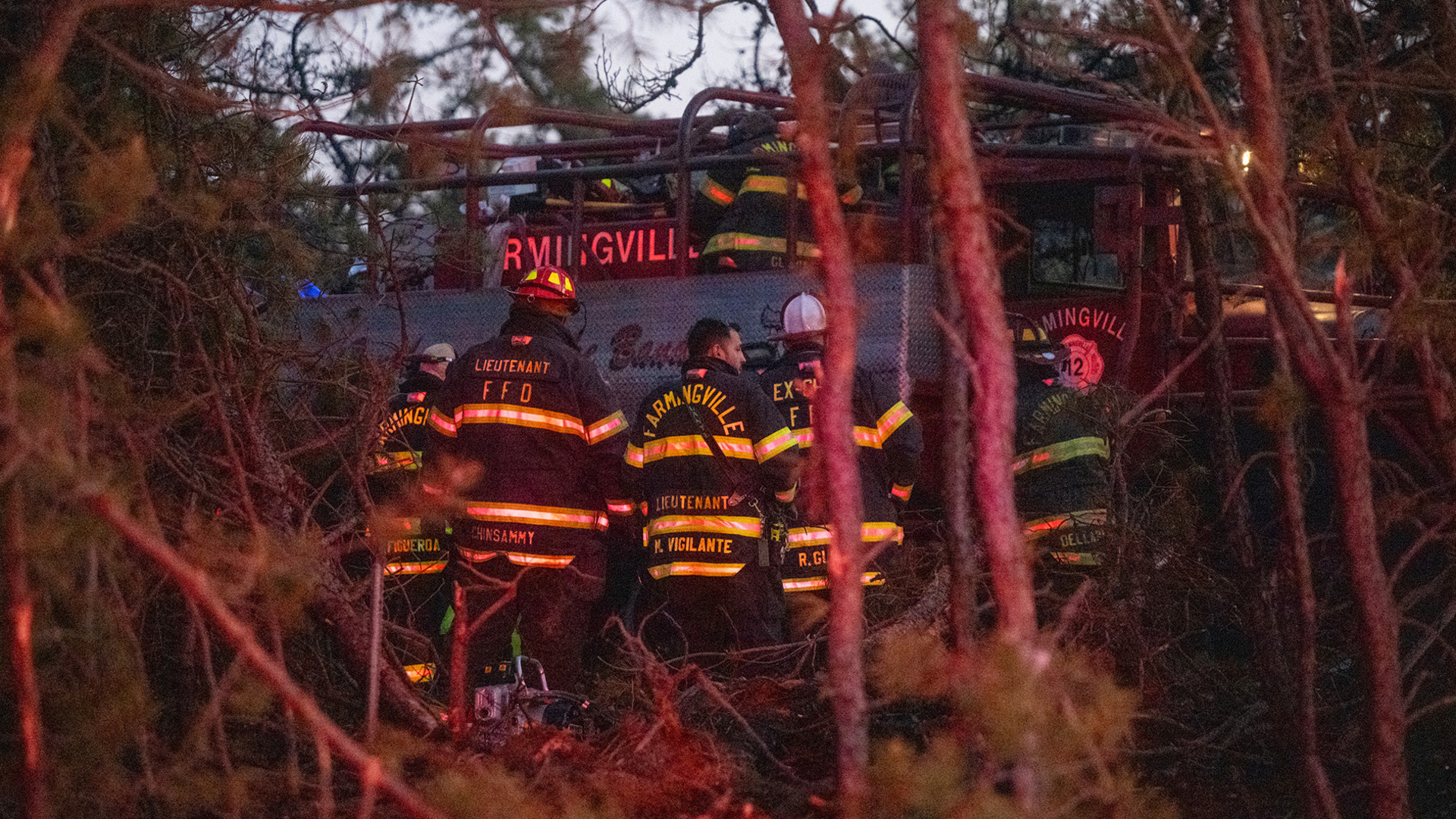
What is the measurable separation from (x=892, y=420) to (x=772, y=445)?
587 mm

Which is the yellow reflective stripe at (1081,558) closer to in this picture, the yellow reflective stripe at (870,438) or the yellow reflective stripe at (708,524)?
the yellow reflective stripe at (870,438)

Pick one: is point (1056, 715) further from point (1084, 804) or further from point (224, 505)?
point (224, 505)

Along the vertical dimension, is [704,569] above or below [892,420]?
below

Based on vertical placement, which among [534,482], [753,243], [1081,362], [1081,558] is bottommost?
[1081,558]

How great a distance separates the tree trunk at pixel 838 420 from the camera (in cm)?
285

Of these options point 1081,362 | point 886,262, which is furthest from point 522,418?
point 1081,362

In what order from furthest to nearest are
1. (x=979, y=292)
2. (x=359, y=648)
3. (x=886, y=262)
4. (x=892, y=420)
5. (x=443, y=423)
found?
(x=886, y=262) → (x=892, y=420) → (x=443, y=423) → (x=359, y=648) → (x=979, y=292)

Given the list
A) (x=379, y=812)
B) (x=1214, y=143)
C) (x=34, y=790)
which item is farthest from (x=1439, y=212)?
(x=34, y=790)

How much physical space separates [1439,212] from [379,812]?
3186 millimetres

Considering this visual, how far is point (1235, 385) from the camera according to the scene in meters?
6.62

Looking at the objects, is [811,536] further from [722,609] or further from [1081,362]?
[1081,362]

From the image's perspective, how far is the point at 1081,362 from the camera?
690cm

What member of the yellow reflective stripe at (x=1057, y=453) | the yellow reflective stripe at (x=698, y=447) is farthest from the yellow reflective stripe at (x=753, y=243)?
the yellow reflective stripe at (x=1057, y=453)

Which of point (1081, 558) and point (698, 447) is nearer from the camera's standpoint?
point (1081, 558)
